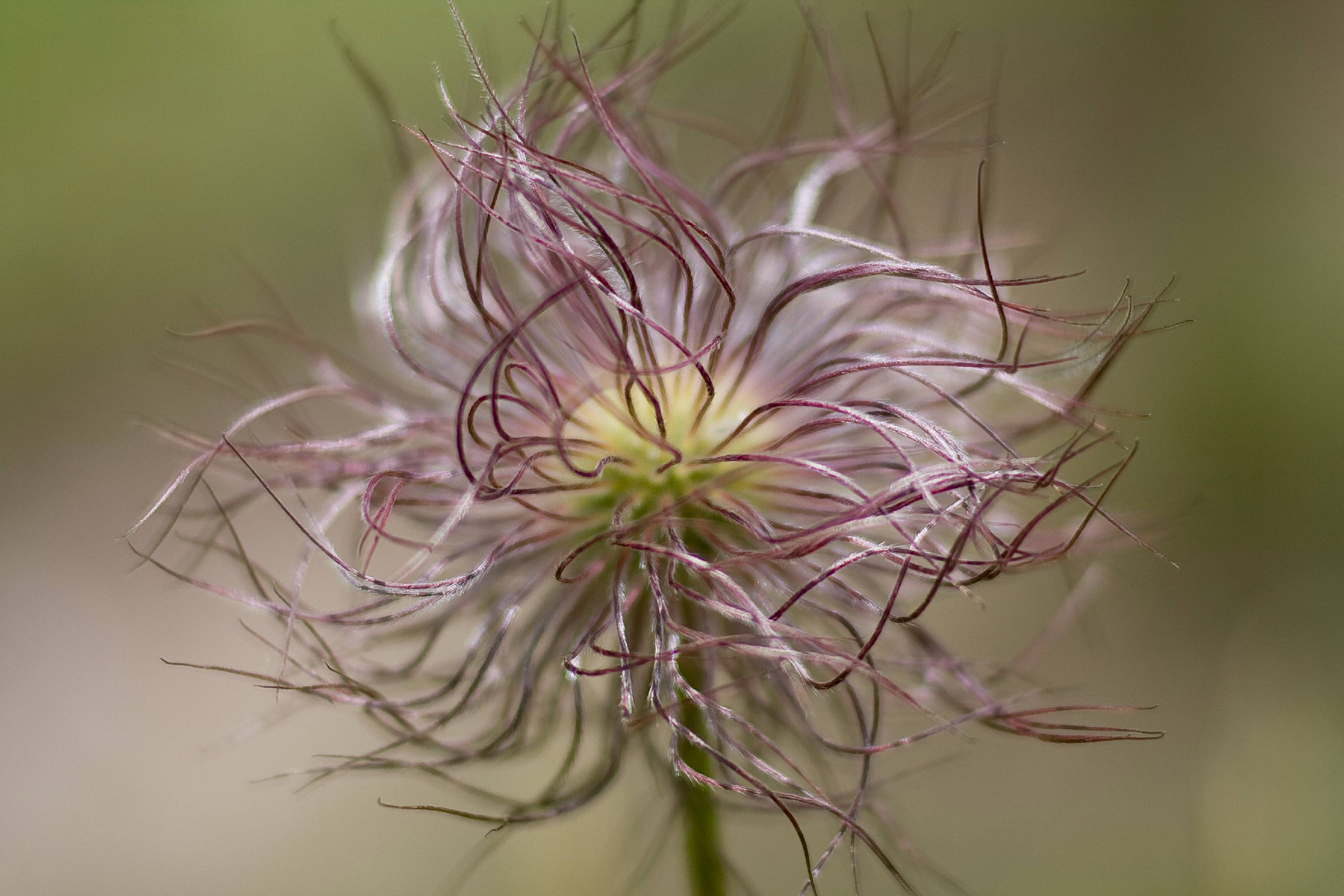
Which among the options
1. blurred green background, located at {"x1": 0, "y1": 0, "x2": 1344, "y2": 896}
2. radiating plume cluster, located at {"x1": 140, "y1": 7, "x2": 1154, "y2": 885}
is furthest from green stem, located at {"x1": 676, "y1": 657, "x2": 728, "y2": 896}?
blurred green background, located at {"x1": 0, "y1": 0, "x2": 1344, "y2": 896}

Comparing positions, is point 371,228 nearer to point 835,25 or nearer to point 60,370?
point 60,370

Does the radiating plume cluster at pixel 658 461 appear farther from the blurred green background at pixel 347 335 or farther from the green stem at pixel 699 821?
the blurred green background at pixel 347 335

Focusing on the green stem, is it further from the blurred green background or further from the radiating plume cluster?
the blurred green background

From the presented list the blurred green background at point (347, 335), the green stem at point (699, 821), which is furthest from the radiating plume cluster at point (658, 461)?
the blurred green background at point (347, 335)

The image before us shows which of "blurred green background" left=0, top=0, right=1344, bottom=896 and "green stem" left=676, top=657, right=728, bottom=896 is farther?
"blurred green background" left=0, top=0, right=1344, bottom=896

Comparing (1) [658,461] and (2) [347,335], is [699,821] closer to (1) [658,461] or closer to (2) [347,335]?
(1) [658,461]

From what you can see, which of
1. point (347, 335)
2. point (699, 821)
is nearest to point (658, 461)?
point (699, 821)

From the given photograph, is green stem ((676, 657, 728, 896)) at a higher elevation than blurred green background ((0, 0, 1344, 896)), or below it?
below

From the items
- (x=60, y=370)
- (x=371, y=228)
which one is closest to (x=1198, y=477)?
(x=371, y=228)
